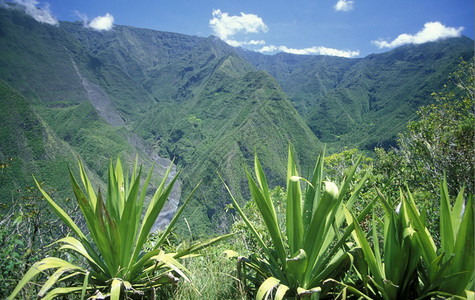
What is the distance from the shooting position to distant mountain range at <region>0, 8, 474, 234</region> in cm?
7012

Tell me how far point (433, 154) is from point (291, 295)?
389cm

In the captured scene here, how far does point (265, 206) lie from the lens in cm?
173

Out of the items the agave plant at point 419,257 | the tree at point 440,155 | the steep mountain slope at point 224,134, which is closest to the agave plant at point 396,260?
the agave plant at point 419,257

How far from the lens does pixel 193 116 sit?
162 metres

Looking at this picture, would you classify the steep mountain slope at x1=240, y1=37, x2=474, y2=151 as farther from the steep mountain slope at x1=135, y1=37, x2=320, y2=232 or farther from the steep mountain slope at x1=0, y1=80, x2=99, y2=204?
the steep mountain slope at x1=0, y1=80, x2=99, y2=204

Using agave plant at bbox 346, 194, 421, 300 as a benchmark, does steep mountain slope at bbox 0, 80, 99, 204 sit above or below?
below

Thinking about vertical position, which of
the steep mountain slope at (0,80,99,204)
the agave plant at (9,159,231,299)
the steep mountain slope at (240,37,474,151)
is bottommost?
the steep mountain slope at (0,80,99,204)

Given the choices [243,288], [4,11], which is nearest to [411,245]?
[243,288]

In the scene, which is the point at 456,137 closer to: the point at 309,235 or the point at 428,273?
the point at 428,273

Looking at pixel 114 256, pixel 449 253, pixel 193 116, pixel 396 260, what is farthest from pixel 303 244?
pixel 193 116

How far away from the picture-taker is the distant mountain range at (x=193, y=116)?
70.1 meters

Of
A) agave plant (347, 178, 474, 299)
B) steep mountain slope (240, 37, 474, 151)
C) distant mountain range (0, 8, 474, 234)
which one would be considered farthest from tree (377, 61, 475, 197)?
steep mountain slope (240, 37, 474, 151)

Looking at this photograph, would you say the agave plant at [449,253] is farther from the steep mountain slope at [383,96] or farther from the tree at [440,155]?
the steep mountain slope at [383,96]

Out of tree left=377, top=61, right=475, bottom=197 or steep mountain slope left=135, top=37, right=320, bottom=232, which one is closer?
tree left=377, top=61, right=475, bottom=197
